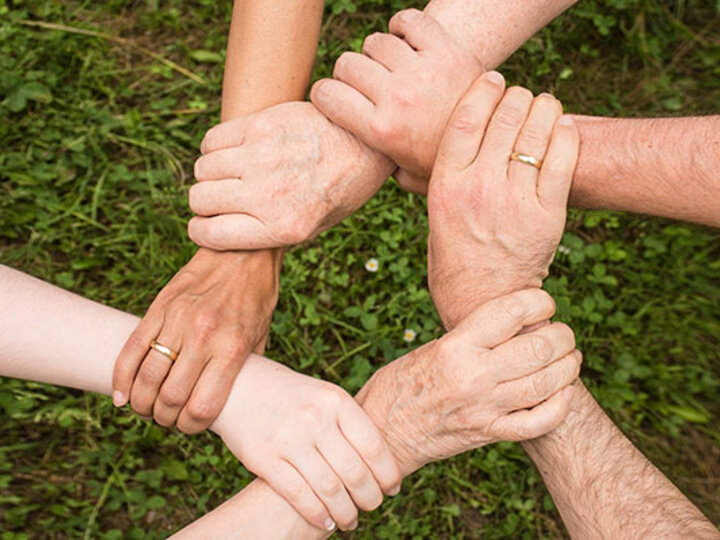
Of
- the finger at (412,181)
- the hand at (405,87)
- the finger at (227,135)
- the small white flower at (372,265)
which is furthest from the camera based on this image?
the small white flower at (372,265)

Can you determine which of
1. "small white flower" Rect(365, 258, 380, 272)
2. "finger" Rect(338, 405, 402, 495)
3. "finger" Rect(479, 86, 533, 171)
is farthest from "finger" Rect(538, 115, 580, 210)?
"small white flower" Rect(365, 258, 380, 272)

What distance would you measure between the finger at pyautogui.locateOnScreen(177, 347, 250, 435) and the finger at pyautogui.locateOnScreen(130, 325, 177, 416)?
0.10 meters

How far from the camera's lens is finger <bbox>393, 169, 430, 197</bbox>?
2.26m

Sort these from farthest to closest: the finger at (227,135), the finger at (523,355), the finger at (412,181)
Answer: the finger at (412,181), the finger at (227,135), the finger at (523,355)

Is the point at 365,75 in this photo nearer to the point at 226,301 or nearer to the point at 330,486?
the point at 226,301

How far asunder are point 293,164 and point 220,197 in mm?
250

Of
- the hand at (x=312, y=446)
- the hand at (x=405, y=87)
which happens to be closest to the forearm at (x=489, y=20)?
the hand at (x=405, y=87)

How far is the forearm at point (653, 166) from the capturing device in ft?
5.95

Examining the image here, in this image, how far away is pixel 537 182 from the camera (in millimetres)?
1890

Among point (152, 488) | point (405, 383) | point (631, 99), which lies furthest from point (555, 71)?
point (152, 488)

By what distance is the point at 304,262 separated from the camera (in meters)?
3.10

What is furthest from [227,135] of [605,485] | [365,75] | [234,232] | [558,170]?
[605,485]

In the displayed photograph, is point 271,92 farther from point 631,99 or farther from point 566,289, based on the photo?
point 631,99

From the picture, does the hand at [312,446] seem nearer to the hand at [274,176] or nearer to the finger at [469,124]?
the hand at [274,176]
